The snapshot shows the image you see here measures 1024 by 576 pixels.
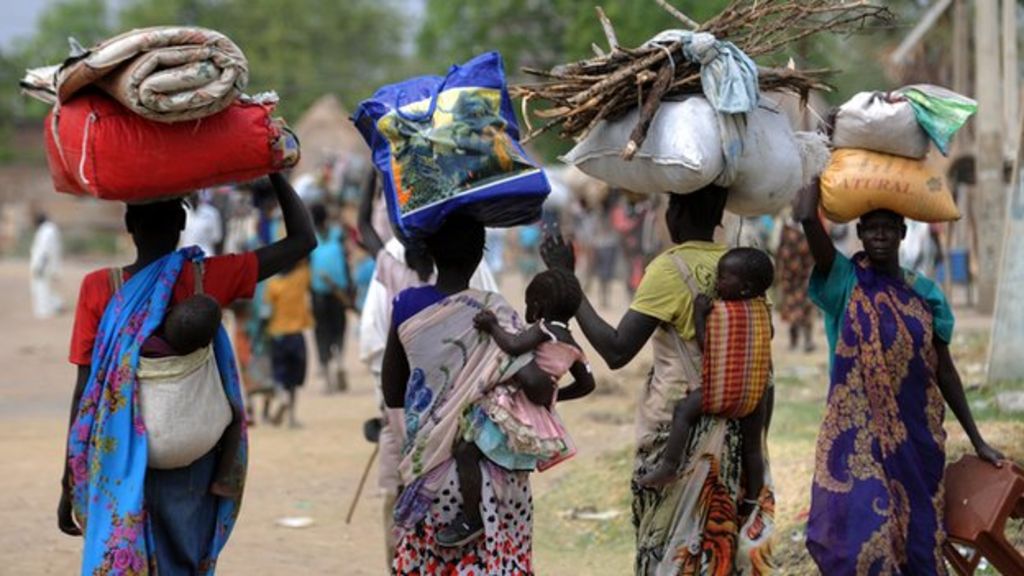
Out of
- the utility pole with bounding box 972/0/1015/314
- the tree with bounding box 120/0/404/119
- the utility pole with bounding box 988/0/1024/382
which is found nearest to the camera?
the utility pole with bounding box 988/0/1024/382

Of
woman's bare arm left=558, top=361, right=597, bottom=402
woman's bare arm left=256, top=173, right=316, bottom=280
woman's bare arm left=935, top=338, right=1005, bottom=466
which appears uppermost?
woman's bare arm left=256, top=173, right=316, bottom=280

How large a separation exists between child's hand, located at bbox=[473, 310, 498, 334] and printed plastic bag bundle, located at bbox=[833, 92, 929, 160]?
4.90 feet

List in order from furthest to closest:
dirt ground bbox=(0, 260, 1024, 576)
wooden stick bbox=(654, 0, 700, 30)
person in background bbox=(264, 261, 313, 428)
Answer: person in background bbox=(264, 261, 313, 428) < dirt ground bbox=(0, 260, 1024, 576) < wooden stick bbox=(654, 0, 700, 30)

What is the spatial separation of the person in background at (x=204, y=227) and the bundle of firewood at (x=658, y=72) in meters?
10.0

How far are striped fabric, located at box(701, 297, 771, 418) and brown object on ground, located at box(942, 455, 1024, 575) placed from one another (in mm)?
878

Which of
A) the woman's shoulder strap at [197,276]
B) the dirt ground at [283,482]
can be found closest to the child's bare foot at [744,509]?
the woman's shoulder strap at [197,276]

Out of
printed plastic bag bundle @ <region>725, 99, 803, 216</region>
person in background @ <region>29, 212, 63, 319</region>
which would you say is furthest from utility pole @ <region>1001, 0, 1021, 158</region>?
person in background @ <region>29, 212, 63, 319</region>

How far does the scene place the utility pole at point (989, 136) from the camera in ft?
57.4

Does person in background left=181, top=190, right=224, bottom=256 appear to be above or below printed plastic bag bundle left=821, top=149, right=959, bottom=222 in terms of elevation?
below

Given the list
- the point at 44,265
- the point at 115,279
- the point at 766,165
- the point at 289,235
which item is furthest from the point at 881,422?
the point at 44,265

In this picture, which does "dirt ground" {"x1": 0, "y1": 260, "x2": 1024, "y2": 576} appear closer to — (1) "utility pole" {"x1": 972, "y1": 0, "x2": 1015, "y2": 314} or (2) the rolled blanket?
(1) "utility pole" {"x1": 972, "y1": 0, "x2": 1015, "y2": 314}

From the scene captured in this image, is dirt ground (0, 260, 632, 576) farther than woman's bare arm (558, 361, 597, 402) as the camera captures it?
Yes

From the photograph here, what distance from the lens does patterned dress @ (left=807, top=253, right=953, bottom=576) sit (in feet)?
17.3

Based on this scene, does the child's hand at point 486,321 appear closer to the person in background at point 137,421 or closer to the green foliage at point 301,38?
the person in background at point 137,421
